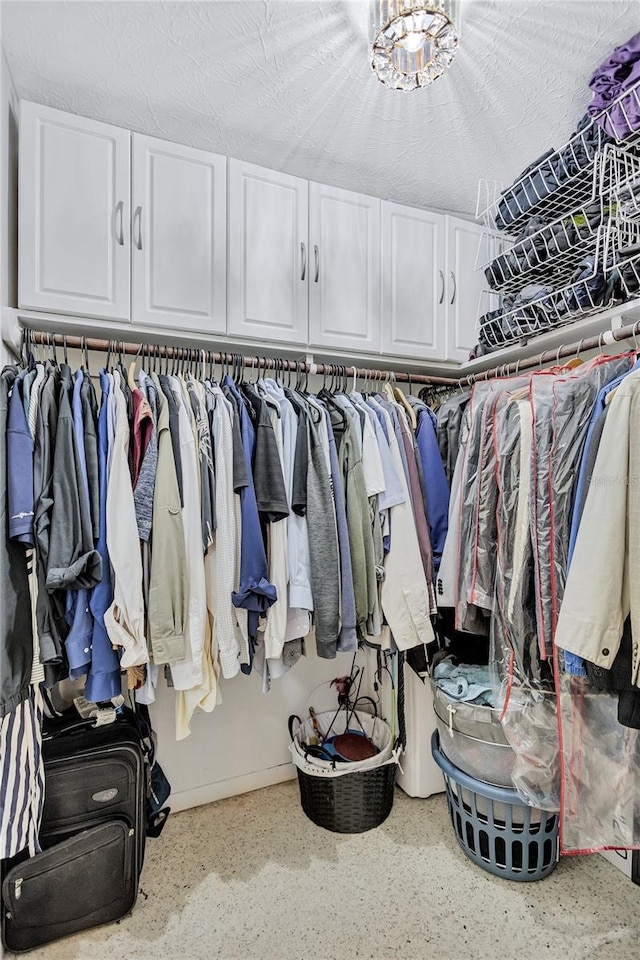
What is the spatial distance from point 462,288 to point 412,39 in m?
1.09

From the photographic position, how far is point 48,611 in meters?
1.31

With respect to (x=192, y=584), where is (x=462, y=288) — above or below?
above

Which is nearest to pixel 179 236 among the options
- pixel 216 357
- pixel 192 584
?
pixel 216 357

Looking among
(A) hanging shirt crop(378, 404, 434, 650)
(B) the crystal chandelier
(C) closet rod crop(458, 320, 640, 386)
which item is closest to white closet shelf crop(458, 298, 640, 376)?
(C) closet rod crop(458, 320, 640, 386)

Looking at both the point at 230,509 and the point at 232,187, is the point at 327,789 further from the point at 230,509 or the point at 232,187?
the point at 232,187

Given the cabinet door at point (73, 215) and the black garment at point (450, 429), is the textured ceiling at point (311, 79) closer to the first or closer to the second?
the cabinet door at point (73, 215)

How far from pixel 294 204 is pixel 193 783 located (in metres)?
2.30

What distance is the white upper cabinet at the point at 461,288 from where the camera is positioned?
216 cm

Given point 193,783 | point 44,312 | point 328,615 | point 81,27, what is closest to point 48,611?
point 328,615

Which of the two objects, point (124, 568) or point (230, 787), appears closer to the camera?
point (124, 568)

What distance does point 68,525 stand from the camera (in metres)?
1.33

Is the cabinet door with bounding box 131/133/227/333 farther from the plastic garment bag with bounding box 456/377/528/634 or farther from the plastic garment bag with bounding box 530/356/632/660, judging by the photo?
the plastic garment bag with bounding box 530/356/632/660

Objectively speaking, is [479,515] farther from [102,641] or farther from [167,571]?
[102,641]

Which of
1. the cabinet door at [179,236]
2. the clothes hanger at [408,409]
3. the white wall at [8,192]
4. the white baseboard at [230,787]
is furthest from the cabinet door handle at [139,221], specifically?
the white baseboard at [230,787]
